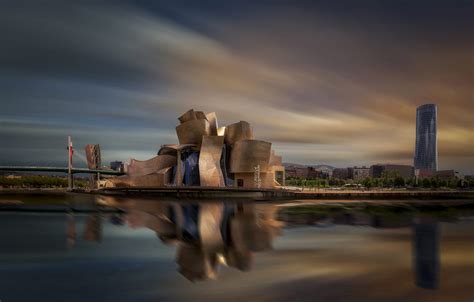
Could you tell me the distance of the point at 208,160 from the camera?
4753cm

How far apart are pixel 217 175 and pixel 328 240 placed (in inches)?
1215

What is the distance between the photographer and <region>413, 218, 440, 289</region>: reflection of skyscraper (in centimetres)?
1122

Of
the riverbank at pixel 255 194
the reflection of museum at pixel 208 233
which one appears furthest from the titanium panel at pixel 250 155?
the reflection of museum at pixel 208 233

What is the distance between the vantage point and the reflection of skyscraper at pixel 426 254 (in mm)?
11219

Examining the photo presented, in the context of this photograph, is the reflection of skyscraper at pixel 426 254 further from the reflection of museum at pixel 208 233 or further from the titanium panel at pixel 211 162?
the titanium panel at pixel 211 162

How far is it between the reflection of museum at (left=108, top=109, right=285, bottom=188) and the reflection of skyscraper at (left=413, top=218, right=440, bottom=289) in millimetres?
25338

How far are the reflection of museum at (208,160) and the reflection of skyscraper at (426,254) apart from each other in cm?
2534

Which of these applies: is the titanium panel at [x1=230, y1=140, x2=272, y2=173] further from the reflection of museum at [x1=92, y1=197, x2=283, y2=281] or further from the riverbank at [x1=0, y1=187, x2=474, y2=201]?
the reflection of museum at [x1=92, y1=197, x2=283, y2=281]

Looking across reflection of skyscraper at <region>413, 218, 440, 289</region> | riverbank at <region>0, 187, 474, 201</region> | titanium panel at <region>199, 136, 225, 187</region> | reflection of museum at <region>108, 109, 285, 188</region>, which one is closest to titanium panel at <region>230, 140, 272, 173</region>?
reflection of museum at <region>108, 109, 285, 188</region>

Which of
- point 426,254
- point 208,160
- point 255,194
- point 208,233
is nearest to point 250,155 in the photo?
point 208,160

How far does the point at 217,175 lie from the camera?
155 ft

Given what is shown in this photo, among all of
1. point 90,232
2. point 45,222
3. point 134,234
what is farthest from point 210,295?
point 45,222

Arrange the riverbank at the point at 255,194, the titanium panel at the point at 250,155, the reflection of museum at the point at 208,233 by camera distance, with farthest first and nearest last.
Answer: the titanium panel at the point at 250,155 < the riverbank at the point at 255,194 < the reflection of museum at the point at 208,233

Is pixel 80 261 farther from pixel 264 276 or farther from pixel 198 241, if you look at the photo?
pixel 264 276
